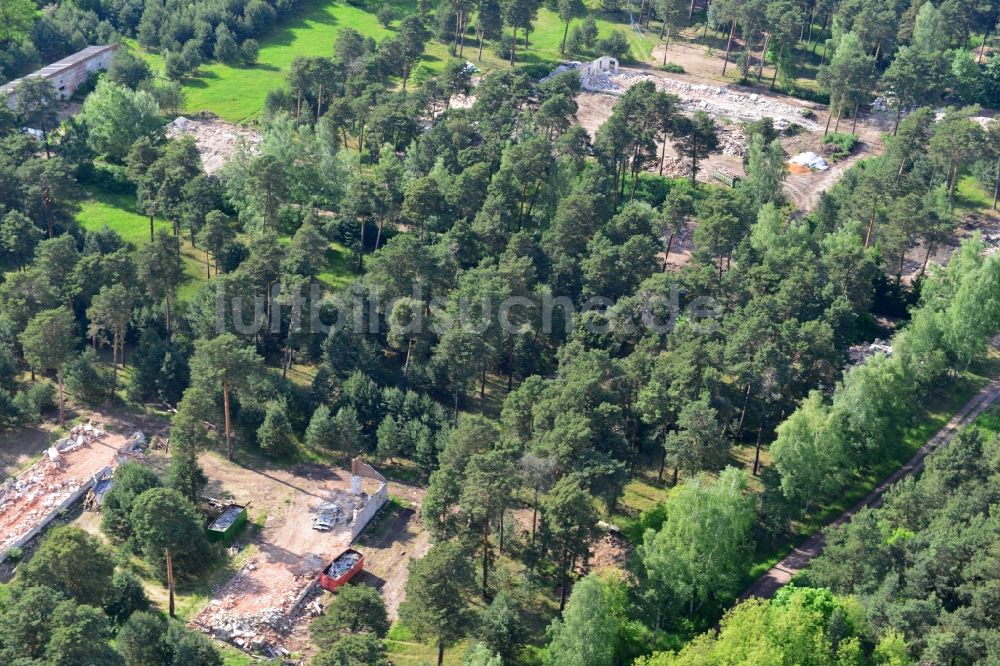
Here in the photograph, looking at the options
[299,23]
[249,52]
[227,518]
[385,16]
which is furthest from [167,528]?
[299,23]

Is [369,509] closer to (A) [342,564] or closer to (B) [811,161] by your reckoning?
(A) [342,564]

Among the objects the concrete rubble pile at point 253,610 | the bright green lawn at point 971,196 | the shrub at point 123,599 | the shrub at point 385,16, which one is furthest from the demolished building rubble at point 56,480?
the shrub at point 385,16

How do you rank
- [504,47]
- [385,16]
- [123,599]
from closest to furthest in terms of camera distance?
[123,599] < [504,47] < [385,16]

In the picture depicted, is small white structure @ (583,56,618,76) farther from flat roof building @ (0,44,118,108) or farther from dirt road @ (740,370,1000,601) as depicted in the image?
dirt road @ (740,370,1000,601)

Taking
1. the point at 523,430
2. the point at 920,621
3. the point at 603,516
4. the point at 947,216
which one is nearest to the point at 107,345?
the point at 523,430

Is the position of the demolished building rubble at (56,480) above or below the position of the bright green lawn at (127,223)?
below

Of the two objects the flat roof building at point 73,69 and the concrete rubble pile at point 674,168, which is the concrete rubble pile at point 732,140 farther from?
the flat roof building at point 73,69

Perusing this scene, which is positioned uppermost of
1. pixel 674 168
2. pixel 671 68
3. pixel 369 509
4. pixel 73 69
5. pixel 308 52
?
pixel 671 68

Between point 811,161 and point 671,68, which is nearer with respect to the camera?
point 811,161
